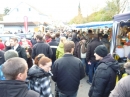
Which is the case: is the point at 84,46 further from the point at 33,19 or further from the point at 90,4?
the point at 33,19

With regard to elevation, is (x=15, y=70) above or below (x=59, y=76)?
above

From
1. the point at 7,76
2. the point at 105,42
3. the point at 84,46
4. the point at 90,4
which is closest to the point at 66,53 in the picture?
the point at 7,76

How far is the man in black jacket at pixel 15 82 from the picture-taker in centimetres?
196

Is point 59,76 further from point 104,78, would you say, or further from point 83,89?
point 83,89

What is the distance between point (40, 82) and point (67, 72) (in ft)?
2.81

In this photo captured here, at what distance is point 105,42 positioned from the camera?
26.4 feet

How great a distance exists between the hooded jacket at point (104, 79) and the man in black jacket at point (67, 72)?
0.50m

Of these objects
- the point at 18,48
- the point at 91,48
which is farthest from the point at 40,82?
the point at 91,48

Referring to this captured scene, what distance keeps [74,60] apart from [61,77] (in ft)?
1.46

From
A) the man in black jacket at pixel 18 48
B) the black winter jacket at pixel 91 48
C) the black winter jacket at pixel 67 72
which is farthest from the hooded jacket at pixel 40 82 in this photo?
the black winter jacket at pixel 91 48

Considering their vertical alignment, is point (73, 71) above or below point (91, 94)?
above

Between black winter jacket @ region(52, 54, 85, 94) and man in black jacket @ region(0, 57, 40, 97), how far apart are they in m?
1.69

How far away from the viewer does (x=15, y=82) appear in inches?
78.7

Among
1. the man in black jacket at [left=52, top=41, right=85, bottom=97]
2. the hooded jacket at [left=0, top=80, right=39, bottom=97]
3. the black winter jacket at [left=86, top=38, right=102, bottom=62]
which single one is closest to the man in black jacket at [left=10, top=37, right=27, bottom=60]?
the man in black jacket at [left=52, top=41, right=85, bottom=97]
